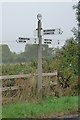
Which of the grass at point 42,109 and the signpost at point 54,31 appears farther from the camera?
the signpost at point 54,31

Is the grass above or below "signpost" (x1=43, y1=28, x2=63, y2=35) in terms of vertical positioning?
below

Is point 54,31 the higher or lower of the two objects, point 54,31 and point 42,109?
the higher

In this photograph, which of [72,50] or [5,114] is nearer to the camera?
[5,114]

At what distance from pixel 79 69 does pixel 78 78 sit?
1.99ft

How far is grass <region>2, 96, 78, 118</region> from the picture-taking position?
8.15 meters

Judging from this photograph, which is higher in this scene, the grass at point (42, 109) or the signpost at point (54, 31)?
the signpost at point (54, 31)

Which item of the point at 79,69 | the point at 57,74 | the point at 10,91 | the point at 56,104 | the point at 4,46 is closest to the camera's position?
the point at 56,104

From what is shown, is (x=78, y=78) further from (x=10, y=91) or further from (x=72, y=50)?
(x=10, y=91)

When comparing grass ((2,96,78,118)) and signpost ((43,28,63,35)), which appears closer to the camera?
grass ((2,96,78,118))

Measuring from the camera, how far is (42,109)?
345 inches

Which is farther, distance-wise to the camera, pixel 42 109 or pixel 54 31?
pixel 54 31

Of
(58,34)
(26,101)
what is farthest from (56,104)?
(58,34)

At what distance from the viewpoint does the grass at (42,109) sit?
8.15 meters

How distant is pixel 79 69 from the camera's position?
13.1 meters
